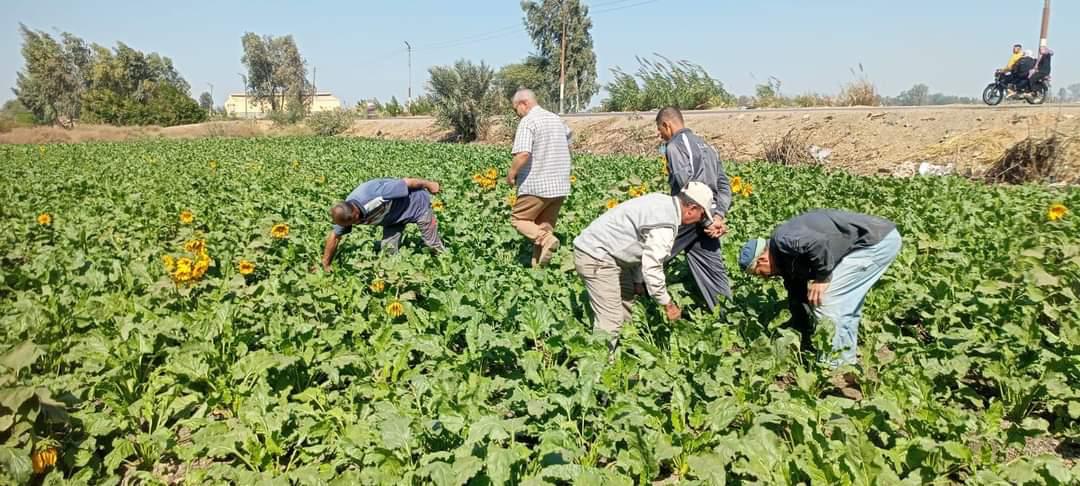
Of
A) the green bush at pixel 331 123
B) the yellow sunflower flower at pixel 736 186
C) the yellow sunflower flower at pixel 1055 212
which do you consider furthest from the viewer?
the green bush at pixel 331 123

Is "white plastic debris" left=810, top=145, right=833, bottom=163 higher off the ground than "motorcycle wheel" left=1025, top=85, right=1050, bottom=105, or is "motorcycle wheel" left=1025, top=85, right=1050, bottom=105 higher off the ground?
"motorcycle wheel" left=1025, top=85, right=1050, bottom=105

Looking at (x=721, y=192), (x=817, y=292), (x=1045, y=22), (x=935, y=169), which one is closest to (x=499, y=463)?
(x=817, y=292)

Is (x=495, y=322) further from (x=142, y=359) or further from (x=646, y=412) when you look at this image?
(x=142, y=359)

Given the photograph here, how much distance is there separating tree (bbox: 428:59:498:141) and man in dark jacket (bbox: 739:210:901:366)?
2836 cm

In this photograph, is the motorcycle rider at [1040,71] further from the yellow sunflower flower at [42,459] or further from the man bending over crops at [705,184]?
the yellow sunflower flower at [42,459]

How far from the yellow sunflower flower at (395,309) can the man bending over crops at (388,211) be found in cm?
105

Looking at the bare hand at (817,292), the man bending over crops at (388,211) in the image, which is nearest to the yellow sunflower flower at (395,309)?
the man bending over crops at (388,211)

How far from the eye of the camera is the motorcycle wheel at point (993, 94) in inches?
678

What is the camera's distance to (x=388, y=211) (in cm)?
573

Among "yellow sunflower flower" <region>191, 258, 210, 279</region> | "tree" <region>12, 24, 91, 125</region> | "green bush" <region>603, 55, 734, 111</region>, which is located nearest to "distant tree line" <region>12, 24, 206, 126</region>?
"tree" <region>12, 24, 91, 125</region>

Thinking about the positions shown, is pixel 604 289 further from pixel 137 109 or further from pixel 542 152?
pixel 137 109

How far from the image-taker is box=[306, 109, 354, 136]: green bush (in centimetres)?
4147

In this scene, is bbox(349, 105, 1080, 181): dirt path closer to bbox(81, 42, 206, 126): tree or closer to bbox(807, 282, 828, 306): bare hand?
bbox(807, 282, 828, 306): bare hand

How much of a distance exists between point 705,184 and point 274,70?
3124 inches
